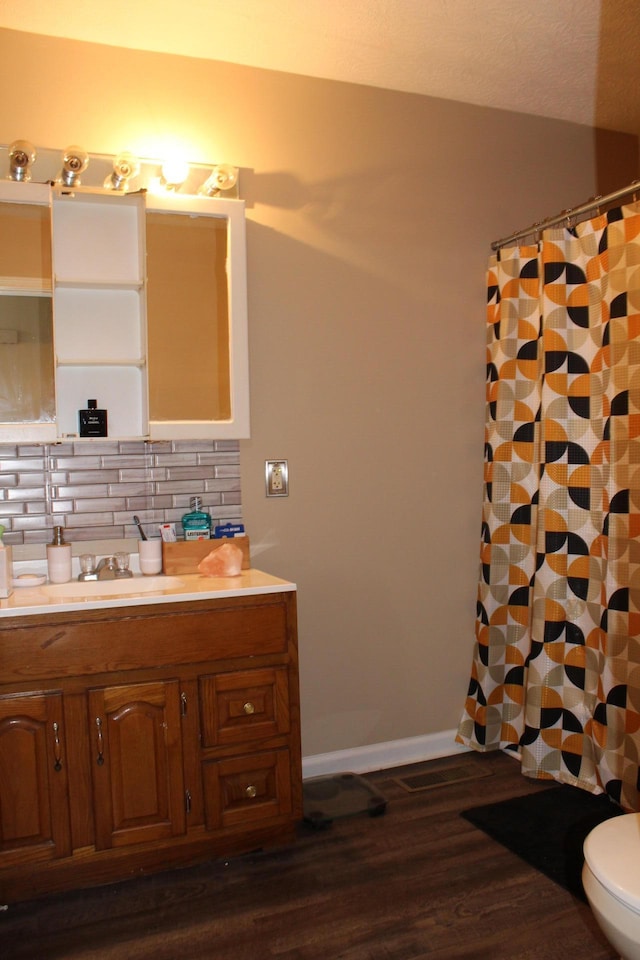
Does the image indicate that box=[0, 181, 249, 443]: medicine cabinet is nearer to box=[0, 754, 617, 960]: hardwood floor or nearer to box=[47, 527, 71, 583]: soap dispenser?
box=[47, 527, 71, 583]: soap dispenser

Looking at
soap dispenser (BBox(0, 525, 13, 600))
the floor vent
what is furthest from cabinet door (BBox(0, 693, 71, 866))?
the floor vent

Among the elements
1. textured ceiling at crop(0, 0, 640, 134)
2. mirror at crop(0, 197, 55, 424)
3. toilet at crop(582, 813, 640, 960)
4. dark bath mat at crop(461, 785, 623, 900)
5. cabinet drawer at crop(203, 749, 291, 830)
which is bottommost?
dark bath mat at crop(461, 785, 623, 900)

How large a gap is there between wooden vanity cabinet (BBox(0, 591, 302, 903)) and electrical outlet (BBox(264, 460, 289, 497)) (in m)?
0.58

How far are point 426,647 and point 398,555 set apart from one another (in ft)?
1.29

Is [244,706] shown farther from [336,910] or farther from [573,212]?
[573,212]

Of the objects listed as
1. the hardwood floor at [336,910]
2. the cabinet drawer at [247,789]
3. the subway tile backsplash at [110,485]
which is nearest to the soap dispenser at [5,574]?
the subway tile backsplash at [110,485]

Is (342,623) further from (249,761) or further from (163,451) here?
(163,451)

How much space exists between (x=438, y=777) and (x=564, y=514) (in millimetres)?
1082

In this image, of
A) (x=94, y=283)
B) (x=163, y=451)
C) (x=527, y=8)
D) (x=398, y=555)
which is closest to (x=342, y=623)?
(x=398, y=555)

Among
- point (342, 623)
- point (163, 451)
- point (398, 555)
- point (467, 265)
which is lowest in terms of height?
point (342, 623)

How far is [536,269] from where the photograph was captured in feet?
9.28

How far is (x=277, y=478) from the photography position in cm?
271

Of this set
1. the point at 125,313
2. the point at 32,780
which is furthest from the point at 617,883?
the point at 125,313

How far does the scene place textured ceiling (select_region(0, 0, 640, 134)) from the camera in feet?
7.58
